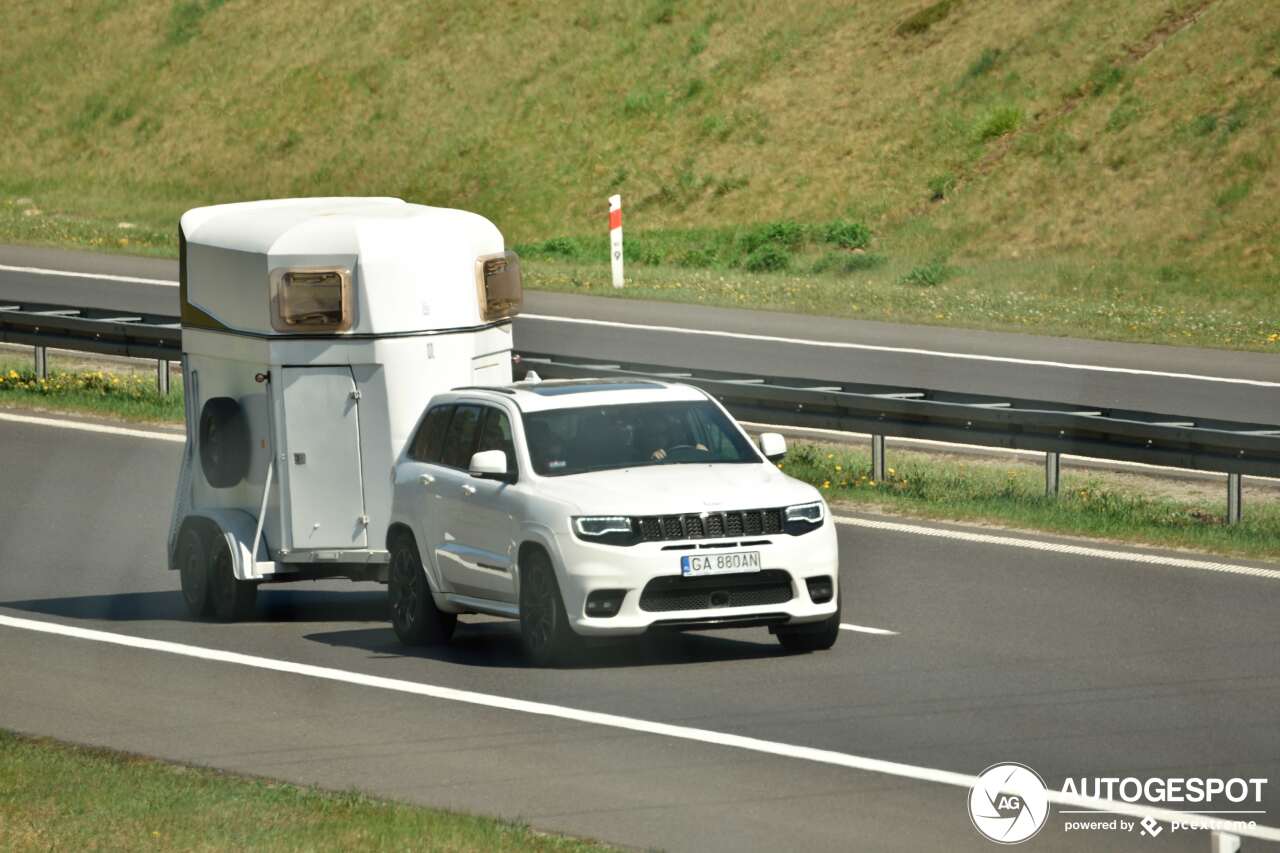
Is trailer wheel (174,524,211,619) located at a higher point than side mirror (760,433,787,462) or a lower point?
lower

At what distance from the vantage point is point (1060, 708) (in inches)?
448

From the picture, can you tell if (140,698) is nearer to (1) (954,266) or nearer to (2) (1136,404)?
(2) (1136,404)

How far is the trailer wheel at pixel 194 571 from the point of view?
51.1 feet

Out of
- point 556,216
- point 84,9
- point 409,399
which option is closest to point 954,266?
point 556,216

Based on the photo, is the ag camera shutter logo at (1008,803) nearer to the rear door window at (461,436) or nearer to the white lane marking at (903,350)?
the rear door window at (461,436)

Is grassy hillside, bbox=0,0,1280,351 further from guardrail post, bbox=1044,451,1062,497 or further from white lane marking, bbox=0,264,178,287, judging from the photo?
guardrail post, bbox=1044,451,1062,497

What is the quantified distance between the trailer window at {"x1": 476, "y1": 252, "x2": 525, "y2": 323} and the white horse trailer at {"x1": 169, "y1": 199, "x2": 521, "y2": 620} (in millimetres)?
95

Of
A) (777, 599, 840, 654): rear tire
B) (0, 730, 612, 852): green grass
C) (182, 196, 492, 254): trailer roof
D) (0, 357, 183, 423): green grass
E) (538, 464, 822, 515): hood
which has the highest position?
(182, 196, 492, 254): trailer roof

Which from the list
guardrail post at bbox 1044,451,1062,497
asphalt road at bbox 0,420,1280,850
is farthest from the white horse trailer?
guardrail post at bbox 1044,451,1062,497

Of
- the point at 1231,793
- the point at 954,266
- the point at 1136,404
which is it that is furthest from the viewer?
the point at 954,266

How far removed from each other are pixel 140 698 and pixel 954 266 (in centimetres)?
2684

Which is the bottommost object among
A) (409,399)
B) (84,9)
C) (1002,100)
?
(409,399)

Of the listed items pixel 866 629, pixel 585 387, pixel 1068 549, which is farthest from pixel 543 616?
pixel 1068 549

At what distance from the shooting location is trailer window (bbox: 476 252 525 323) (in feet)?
52.6
